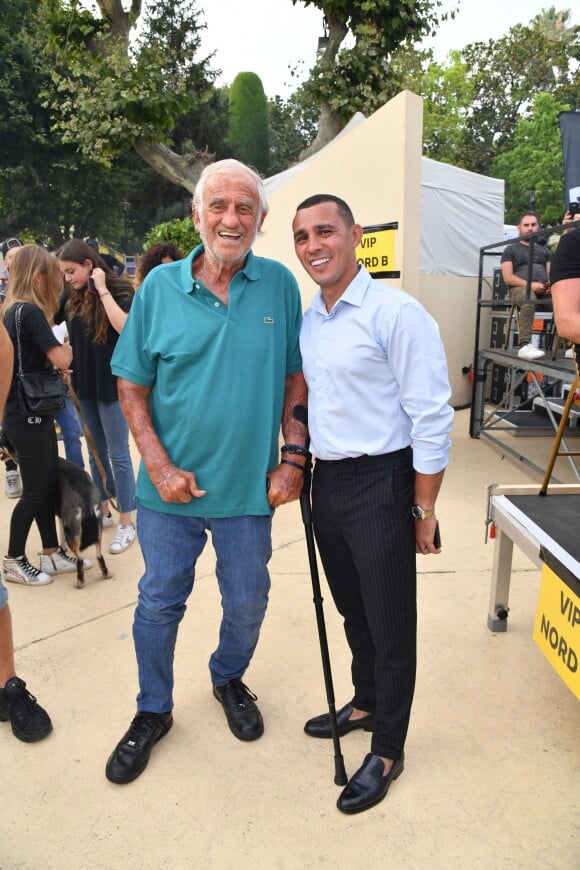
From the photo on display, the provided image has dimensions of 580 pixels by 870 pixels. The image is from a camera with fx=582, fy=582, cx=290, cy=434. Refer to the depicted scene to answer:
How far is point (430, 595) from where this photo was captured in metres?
3.26

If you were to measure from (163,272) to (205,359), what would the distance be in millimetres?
334

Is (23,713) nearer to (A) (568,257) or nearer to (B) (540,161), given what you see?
(A) (568,257)

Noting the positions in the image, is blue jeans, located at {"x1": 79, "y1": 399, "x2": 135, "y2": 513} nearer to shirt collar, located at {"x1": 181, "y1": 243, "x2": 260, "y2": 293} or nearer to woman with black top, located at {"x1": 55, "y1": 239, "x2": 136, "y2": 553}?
woman with black top, located at {"x1": 55, "y1": 239, "x2": 136, "y2": 553}

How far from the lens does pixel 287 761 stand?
212cm

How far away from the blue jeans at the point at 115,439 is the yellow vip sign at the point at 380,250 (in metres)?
2.35

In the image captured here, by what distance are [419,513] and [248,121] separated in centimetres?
2971

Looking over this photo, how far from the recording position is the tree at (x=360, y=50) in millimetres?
9727

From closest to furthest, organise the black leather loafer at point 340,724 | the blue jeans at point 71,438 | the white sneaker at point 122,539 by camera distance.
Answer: the black leather loafer at point 340,724
the white sneaker at point 122,539
the blue jeans at point 71,438

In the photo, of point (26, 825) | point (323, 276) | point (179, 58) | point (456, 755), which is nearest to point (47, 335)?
point (323, 276)

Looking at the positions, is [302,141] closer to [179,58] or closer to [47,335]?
[179,58]

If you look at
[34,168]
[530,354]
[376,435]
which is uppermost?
[34,168]

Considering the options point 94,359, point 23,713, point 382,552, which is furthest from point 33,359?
point 382,552

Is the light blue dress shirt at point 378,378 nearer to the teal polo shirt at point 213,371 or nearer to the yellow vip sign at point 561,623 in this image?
the teal polo shirt at point 213,371

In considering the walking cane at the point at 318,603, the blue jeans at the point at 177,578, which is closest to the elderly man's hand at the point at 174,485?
the blue jeans at the point at 177,578
